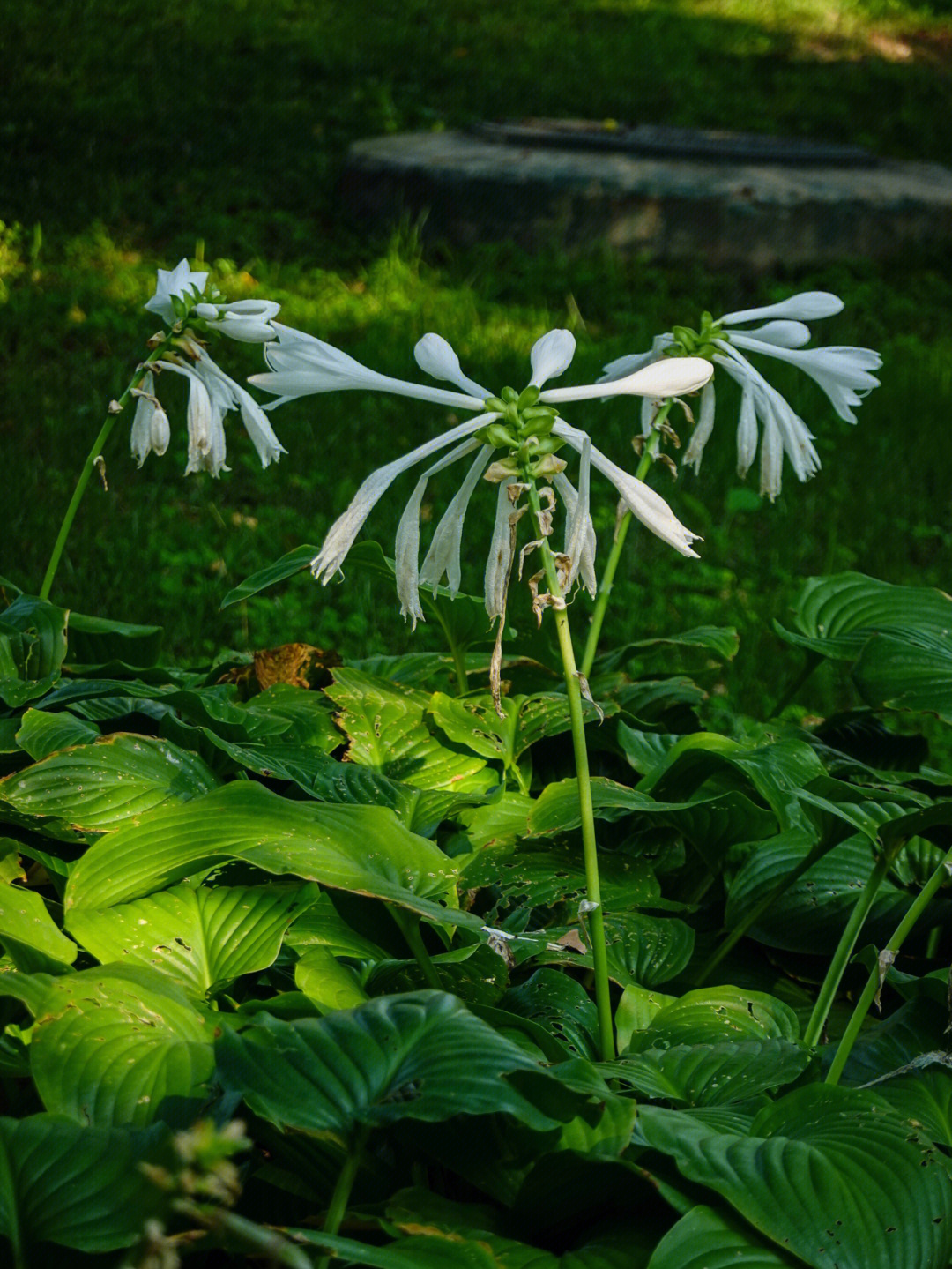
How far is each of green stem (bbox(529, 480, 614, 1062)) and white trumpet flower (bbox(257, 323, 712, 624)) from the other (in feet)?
0.10

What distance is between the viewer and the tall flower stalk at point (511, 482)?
3.84ft

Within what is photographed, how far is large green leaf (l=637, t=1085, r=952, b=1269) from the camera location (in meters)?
1.09

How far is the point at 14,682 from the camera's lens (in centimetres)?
188

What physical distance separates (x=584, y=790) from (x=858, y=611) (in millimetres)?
1119

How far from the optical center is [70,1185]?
3.42 ft

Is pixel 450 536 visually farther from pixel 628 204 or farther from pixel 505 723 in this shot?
pixel 628 204

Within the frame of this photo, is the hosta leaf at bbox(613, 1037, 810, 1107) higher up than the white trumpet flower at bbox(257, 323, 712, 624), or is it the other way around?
the white trumpet flower at bbox(257, 323, 712, 624)

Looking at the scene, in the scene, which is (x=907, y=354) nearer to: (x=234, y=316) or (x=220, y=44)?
(x=234, y=316)

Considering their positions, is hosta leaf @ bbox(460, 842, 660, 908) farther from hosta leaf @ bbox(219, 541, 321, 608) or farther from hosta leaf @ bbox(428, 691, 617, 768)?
hosta leaf @ bbox(219, 541, 321, 608)

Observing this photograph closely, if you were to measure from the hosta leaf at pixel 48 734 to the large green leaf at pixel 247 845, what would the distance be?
258mm

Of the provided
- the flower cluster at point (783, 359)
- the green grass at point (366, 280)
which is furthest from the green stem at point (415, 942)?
the green grass at point (366, 280)

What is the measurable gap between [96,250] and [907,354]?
3.55 meters

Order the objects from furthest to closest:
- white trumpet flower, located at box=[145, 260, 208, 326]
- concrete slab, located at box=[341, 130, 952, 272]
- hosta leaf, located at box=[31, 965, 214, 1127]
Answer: concrete slab, located at box=[341, 130, 952, 272]
white trumpet flower, located at box=[145, 260, 208, 326]
hosta leaf, located at box=[31, 965, 214, 1127]

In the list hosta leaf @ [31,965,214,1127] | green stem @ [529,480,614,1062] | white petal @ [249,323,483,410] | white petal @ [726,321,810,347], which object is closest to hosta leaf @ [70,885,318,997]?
hosta leaf @ [31,965,214,1127]
